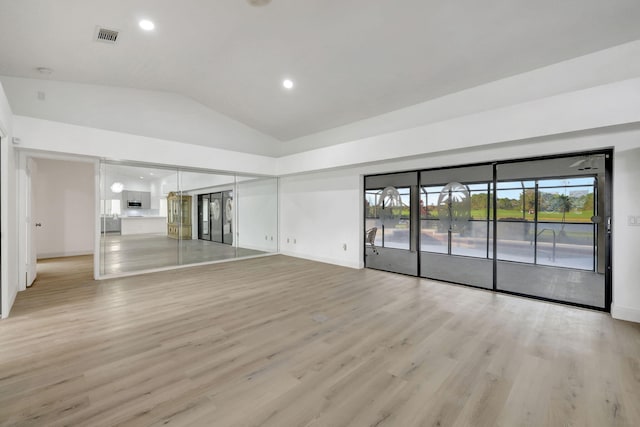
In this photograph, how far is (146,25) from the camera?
12.3 feet

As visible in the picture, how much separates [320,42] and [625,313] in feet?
18.0

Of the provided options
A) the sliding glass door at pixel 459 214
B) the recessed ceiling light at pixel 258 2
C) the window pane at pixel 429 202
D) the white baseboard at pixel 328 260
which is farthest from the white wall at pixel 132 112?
the sliding glass door at pixel 459 214

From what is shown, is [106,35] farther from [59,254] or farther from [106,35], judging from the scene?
[59,254]

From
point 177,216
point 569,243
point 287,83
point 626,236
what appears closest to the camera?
point 626,236

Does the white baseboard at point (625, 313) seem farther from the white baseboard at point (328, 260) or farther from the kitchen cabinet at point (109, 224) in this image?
the kitchen cabinet at point (109, 224)

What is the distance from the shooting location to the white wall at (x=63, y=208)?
7.33 m

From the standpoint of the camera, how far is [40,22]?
3.43 meters

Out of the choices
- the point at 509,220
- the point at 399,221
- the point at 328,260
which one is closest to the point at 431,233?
the point at 399,221

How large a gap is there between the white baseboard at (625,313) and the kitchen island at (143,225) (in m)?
8.04

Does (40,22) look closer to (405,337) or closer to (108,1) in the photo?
(108,1)

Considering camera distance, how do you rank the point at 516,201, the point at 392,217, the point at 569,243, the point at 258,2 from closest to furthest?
the point at 258,2
the point at 569,243
the point at 516,201
the point at 392,217

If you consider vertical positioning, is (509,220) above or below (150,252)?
above

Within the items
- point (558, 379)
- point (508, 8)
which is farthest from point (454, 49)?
point (558, 379)

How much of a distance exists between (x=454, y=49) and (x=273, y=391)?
15.1 ft
